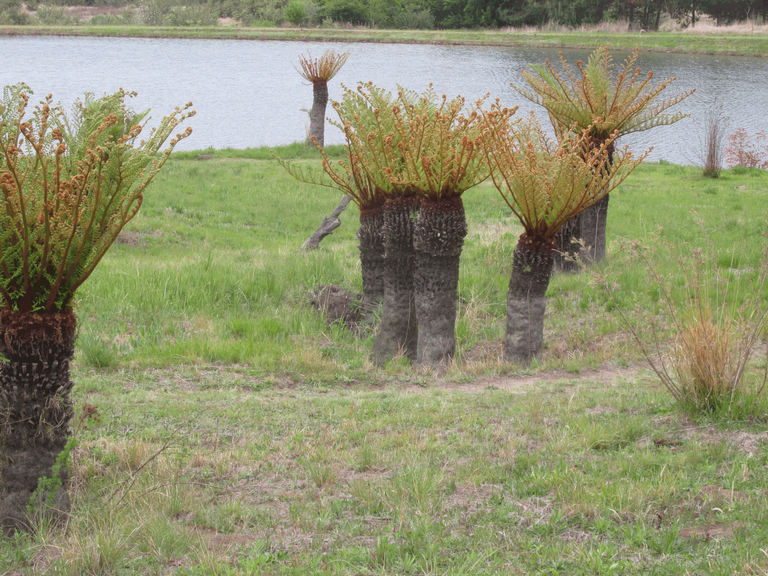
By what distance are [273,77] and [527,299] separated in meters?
27.5

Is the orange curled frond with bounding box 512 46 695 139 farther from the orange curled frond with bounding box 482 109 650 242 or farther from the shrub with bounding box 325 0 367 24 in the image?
the shrub with bounding box 325 0 367 24

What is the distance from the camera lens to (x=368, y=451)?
3.95m

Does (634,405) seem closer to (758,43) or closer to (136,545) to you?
(136,545)

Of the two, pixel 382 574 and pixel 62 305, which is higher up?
pixel 62 305

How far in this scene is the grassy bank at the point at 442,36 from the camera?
129 ft

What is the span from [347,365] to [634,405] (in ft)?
9.44

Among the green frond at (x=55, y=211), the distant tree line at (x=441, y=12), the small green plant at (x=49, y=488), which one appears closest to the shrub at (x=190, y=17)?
the distant tree line at (x=441, y=12)

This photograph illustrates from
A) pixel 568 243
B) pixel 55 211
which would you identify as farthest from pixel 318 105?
pixel 55 211

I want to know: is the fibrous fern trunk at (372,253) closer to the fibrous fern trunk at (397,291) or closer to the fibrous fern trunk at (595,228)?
the fibrous fern trunk at (397,291)

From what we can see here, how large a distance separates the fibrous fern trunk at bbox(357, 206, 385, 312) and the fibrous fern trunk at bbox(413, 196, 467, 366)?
1.00m

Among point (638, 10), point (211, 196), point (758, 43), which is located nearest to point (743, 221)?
point (211, 196)

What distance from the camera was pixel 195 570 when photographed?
277 centimetres

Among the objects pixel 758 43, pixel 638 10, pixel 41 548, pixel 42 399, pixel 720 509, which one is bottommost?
pixel 41 548

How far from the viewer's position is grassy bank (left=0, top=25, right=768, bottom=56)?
39406 mm
